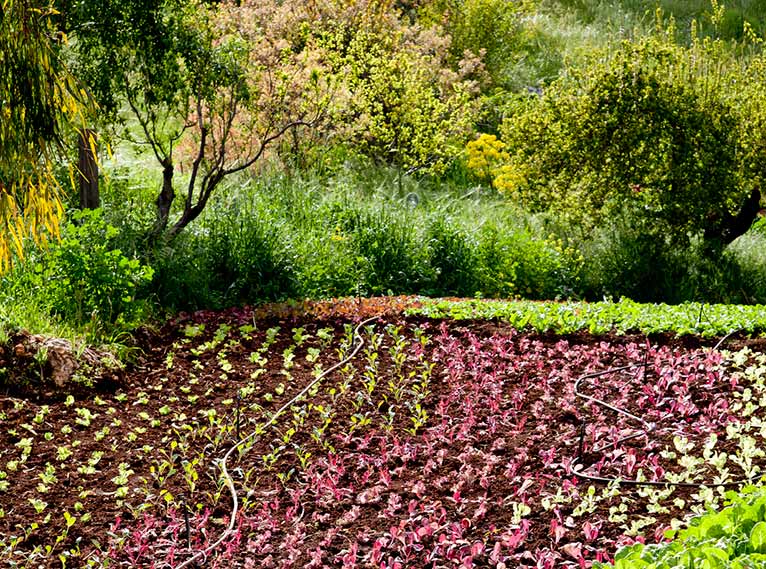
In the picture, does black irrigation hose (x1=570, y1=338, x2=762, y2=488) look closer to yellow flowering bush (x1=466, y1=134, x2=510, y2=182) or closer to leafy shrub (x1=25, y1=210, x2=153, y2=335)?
leafy shrub (x1=25, y1=210, x2=153, y2=335)

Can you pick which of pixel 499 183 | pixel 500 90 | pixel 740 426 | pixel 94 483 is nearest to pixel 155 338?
pixel 94 483

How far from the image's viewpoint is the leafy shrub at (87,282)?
23.2 feet

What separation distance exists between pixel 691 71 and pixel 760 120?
39.7 inches

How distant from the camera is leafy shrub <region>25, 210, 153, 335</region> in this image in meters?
7.07

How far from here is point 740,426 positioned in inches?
204

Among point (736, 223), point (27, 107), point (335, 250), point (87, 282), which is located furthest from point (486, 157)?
point (27, 107)

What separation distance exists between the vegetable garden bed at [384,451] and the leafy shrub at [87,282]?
0.40 meters

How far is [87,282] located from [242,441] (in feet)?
8.11

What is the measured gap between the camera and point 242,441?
524 centimetres

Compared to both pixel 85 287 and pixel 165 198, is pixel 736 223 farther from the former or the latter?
pixel 85 287

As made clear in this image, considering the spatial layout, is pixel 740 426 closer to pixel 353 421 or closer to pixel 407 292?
pixel 353 421

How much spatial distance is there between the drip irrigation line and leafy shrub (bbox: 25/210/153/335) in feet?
5.07

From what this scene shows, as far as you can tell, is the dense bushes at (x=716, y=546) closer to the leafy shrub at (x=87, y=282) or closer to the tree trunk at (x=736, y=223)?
the leafy shrub at (x=87, y=282)

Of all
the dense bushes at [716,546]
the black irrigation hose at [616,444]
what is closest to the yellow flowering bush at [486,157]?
the black irrigation hose at [616,444]
